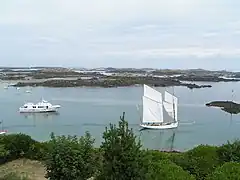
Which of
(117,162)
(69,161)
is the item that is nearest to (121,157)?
(117,162)

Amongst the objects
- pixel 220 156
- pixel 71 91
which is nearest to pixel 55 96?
pixel 71 91

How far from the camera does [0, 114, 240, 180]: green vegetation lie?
638 cm

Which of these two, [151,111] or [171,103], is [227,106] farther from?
[151,111]

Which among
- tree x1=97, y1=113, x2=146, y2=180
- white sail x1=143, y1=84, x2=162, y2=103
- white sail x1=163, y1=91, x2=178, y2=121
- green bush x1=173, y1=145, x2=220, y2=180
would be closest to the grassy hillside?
green bush x1=173, y1=145, x2=220, y2=180

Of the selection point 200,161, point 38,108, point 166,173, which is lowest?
point 38,108

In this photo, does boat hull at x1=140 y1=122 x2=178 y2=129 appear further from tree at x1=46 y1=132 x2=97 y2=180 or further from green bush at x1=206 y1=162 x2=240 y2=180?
Answer: green bush at x1=206 y1=162 x2=240 y2=180

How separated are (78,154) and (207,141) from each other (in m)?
15.3

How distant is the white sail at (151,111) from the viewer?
88.7 ft

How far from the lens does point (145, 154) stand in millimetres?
6730

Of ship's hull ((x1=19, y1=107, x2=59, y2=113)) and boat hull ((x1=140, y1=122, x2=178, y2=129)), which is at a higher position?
ship's hull ((x1=19, y1=107, x2=59, y2=113))

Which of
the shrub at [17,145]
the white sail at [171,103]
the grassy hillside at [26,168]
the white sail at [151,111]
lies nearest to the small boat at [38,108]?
the white sail at [151,111]

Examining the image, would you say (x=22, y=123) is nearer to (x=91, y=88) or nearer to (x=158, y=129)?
(x=158, y=129)

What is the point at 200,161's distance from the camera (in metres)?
10.4

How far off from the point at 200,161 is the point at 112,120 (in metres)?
18.4
